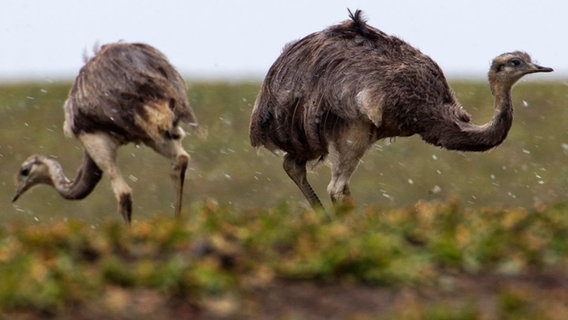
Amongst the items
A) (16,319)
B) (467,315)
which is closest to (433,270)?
(467,315)

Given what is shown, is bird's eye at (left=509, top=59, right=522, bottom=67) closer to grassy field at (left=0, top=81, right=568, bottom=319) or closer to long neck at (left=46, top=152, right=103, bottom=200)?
grassy field at (left=0, top=81, right=568, bottom=319)

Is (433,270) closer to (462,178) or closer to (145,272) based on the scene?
(145,272)

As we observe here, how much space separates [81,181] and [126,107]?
4.96 feet

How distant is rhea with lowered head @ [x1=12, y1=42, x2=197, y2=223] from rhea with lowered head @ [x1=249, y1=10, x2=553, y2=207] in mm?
921

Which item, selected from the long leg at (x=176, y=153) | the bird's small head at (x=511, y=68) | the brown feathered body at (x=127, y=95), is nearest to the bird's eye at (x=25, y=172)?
the brown feathered body at (x=127, y=95)

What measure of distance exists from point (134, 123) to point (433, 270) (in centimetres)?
487

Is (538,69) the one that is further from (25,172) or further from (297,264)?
(25,172)

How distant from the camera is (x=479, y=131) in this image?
1204cm

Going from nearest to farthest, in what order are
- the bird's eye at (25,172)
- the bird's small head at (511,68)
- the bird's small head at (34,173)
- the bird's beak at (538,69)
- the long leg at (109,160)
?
the bird's beak at (538,69)
the bird's small head at (511,68)
the long leg at (109,160)
the bird's small head at (34,173)
the bird's eye at (25,172)

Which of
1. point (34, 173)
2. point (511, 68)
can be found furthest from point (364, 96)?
point (34, 173)

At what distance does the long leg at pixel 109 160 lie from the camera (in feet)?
40.8

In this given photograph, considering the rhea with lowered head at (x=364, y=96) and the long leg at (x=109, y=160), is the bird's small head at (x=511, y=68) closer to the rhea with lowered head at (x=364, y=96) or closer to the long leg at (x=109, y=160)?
the rhea with lowered head at (x=364, y=96)

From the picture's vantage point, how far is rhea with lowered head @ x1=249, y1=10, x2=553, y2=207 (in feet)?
38.7

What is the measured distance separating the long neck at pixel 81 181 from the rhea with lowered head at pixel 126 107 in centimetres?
10
